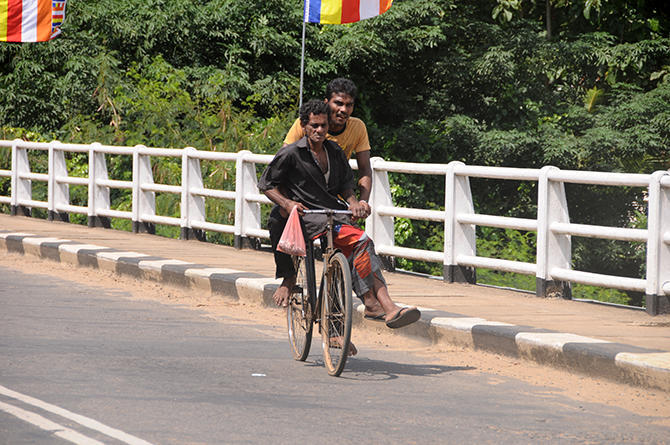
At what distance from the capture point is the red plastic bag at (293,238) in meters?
7.32

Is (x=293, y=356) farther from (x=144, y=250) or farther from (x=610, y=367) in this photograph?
(x=144, y=250)

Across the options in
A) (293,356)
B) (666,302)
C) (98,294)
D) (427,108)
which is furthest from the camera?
(427,108)

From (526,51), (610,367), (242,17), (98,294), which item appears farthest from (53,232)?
(526,51)

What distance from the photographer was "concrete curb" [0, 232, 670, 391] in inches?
278

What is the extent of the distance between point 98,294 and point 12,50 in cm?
2061

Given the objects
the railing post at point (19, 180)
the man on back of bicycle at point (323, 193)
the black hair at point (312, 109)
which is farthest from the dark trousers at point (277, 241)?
the railing post at point (19, 180)

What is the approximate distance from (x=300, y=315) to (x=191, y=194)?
815cm

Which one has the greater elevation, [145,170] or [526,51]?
[526,51]

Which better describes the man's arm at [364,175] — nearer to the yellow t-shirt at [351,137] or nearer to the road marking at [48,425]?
the yellow t-shirt at [351,137]

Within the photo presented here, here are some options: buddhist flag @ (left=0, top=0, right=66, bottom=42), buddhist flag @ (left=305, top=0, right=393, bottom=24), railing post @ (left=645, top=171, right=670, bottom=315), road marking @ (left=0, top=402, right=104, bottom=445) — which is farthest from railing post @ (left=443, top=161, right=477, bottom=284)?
buddhist flag @ (left=0, top=0, right=66, bottom=42)

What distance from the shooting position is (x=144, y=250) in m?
14.4

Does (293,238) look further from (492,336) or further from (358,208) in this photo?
(492,336)

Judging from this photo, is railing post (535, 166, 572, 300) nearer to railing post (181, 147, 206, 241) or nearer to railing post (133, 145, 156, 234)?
railing post (181, 147, 206, 241)

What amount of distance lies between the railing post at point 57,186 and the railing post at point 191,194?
3.99m
